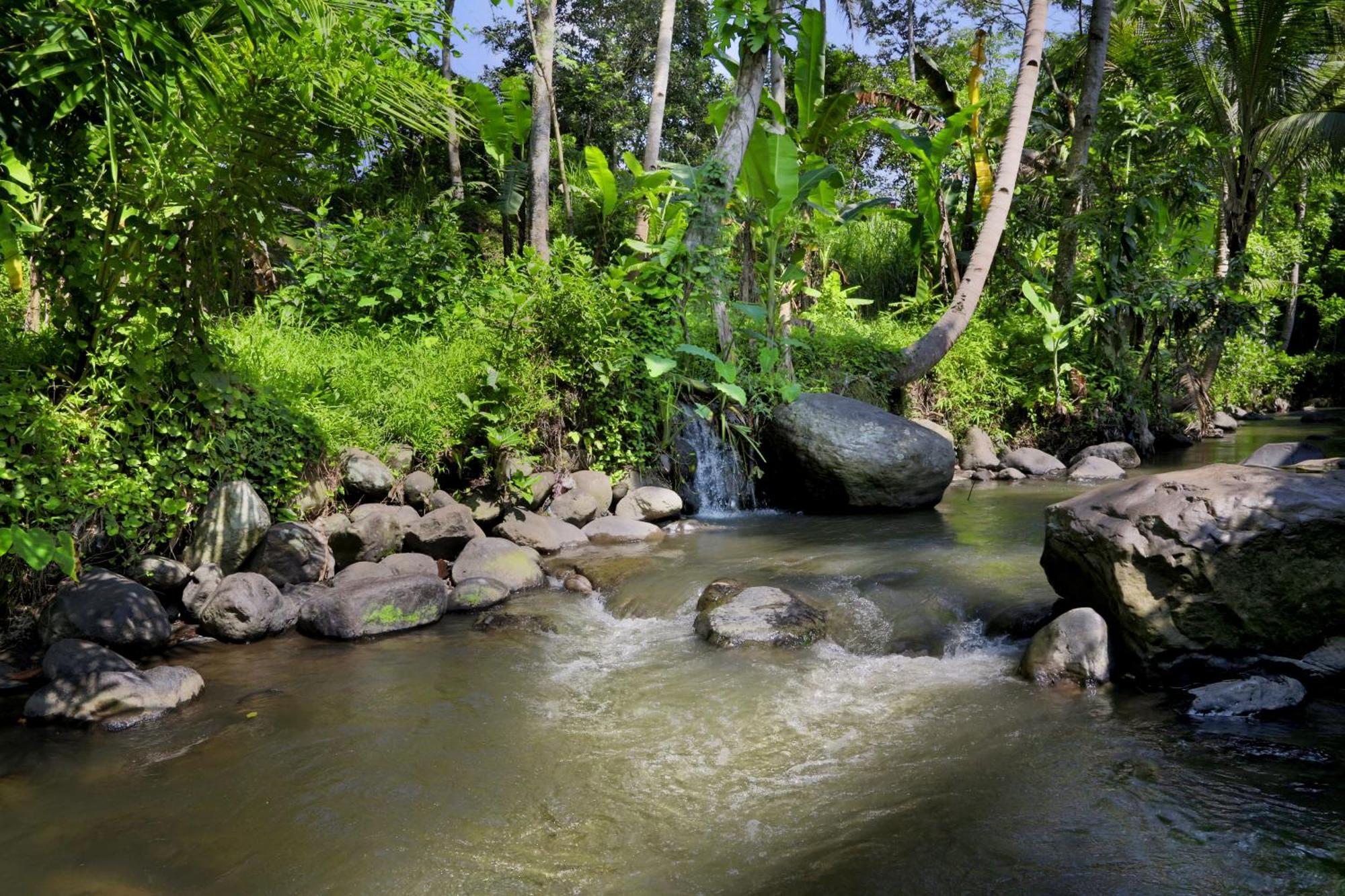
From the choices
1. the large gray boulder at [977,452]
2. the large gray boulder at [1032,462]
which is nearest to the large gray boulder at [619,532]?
the large gray boulder at [977,452]

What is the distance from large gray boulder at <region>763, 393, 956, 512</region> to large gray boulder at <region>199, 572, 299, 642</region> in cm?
529

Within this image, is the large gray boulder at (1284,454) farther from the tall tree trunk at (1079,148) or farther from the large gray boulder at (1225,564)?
the tall tree trunk at (1079,148)

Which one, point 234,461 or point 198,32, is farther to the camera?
point 234,461

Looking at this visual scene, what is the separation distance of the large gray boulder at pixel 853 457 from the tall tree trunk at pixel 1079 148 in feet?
15.8

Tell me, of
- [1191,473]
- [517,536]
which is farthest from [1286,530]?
[517,536]

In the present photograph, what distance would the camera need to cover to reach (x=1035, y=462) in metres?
11.8

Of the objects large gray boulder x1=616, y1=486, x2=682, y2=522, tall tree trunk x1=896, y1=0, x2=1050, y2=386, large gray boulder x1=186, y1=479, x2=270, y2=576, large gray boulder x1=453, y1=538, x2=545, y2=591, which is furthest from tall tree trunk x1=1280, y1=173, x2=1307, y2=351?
large gray boulder x1=186, y1=479, x2=270, y2=576

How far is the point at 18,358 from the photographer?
5.54m

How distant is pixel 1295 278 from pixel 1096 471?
13.2 metres

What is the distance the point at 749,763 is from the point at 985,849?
107 cm

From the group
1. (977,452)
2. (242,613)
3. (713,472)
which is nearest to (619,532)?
(713,472)

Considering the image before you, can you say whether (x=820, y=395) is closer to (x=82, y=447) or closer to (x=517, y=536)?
(x=517, y=536)

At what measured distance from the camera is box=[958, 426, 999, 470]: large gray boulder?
1195 cm

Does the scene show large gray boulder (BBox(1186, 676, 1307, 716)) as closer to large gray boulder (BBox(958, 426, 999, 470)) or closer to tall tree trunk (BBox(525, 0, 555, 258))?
large gray boulder (BBox(958, 426, 999, 470))
